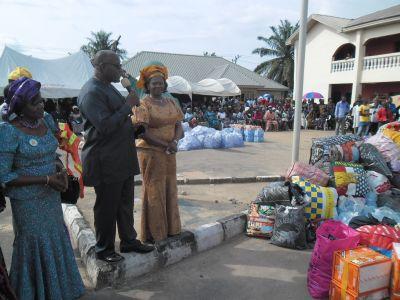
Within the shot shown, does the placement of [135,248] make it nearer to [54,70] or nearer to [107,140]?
[107,140]

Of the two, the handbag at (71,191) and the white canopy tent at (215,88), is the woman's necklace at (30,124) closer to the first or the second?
the handbag at (71,191)

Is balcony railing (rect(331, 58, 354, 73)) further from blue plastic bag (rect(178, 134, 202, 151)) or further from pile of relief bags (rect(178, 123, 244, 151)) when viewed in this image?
blue plastic bag (rect(178, 134, 202, 151))

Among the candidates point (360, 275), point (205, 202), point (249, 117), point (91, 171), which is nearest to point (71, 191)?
point (91, 171)

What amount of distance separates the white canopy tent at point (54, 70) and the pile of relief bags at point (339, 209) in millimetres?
11047

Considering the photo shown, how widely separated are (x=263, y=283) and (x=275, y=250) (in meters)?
0.79

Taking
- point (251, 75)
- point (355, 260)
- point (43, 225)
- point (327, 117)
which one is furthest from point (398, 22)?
point (43, 225)

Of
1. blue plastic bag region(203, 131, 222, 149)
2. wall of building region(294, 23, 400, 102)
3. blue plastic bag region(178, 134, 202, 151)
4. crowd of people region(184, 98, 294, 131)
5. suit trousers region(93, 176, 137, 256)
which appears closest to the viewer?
suit trousers region(93, 176, 137, 256)

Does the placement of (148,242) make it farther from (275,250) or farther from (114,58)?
(114,58)

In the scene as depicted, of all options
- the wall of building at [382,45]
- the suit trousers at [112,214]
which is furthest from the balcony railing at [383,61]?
the suit trousers at [112,214]

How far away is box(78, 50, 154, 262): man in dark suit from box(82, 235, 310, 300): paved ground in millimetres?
574

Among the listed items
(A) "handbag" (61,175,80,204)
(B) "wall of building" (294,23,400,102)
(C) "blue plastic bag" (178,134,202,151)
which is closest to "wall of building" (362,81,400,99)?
(B) "wall of building" (294,23,400,102)

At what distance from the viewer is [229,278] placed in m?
3.57

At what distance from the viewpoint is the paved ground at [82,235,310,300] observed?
3.26m

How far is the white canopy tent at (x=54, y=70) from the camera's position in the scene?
13622 millimetres
